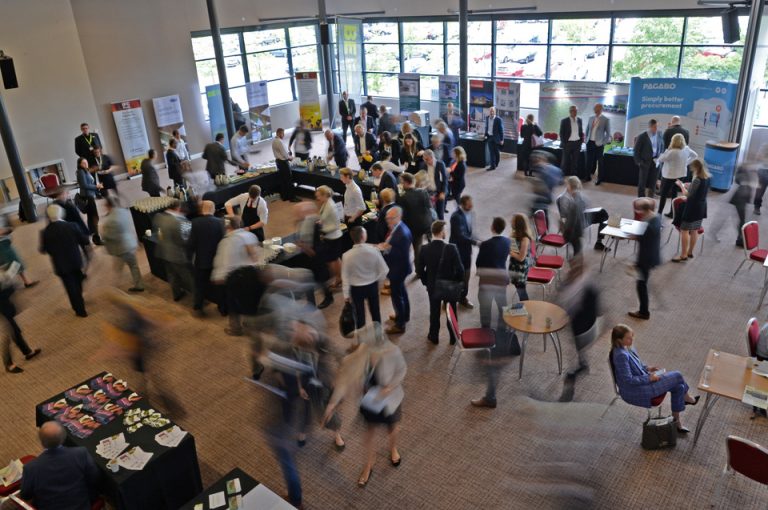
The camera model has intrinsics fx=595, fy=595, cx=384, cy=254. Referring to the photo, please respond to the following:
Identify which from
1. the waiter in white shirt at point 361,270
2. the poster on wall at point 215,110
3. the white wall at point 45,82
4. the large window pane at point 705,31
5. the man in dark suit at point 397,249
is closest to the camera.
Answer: the waiter in white shirt at point 361,270

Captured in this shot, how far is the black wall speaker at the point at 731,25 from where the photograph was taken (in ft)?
33.6

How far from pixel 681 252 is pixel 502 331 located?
11.9ft

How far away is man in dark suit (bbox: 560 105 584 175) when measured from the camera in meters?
11.2

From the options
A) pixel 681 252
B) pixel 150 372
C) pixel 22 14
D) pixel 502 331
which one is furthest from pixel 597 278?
pixel 22 14

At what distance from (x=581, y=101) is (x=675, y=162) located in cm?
411

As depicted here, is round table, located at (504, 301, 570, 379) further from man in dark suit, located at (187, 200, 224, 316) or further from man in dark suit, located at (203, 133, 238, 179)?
man in dark suit, located at (203, 133, 238, 179)

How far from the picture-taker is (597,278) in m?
7.76

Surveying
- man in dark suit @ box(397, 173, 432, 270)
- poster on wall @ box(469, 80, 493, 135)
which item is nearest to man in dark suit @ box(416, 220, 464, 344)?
man in dark suit @ box(397, 173, 432, 270)

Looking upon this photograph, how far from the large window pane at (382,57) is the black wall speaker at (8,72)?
993cm

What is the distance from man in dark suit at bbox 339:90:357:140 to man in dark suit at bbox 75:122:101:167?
6.02 metres

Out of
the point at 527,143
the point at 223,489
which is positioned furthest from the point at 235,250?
the point at 527,143

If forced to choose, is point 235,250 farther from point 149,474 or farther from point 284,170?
point 284,170

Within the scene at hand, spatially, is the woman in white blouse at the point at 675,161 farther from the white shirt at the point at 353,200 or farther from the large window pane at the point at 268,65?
the large window pane at the point at 268,65

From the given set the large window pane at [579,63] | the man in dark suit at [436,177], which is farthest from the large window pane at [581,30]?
the man in dark suit at [436,177]
